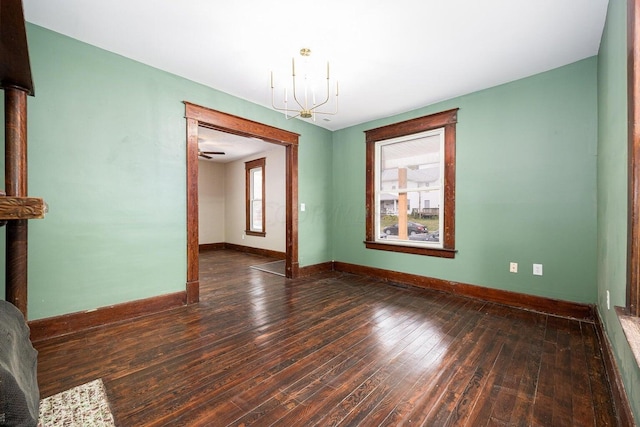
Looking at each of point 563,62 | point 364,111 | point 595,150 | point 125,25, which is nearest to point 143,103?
point 125,25

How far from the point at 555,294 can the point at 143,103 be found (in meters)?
4.72

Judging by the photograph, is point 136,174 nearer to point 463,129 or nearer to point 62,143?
point 62,143

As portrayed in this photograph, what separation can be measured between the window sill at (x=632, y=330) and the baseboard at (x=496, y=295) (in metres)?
1.85

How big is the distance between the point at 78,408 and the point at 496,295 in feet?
12.4

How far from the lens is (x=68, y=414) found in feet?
4.65

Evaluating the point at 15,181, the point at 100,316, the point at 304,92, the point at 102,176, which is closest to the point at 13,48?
the point at 15,181

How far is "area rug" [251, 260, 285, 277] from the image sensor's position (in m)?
4.84

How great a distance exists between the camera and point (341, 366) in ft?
6.19

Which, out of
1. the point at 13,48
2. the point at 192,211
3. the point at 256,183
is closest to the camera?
the point at 13,48

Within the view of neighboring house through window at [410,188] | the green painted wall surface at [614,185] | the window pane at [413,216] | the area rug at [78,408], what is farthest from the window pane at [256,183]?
the green painted wall surface at [614,185]

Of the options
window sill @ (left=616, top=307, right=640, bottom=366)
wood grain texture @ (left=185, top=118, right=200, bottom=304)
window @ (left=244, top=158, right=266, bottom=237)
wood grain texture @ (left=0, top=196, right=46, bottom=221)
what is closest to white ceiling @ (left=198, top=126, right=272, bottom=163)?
window @ (left=244, top=158, right=266, bottom=237)

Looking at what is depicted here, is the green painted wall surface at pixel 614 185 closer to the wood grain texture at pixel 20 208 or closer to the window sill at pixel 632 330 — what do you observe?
the window sill at pixel 632 330

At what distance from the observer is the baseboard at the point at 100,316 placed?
2.26 metres

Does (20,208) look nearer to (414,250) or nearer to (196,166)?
(196,166)
